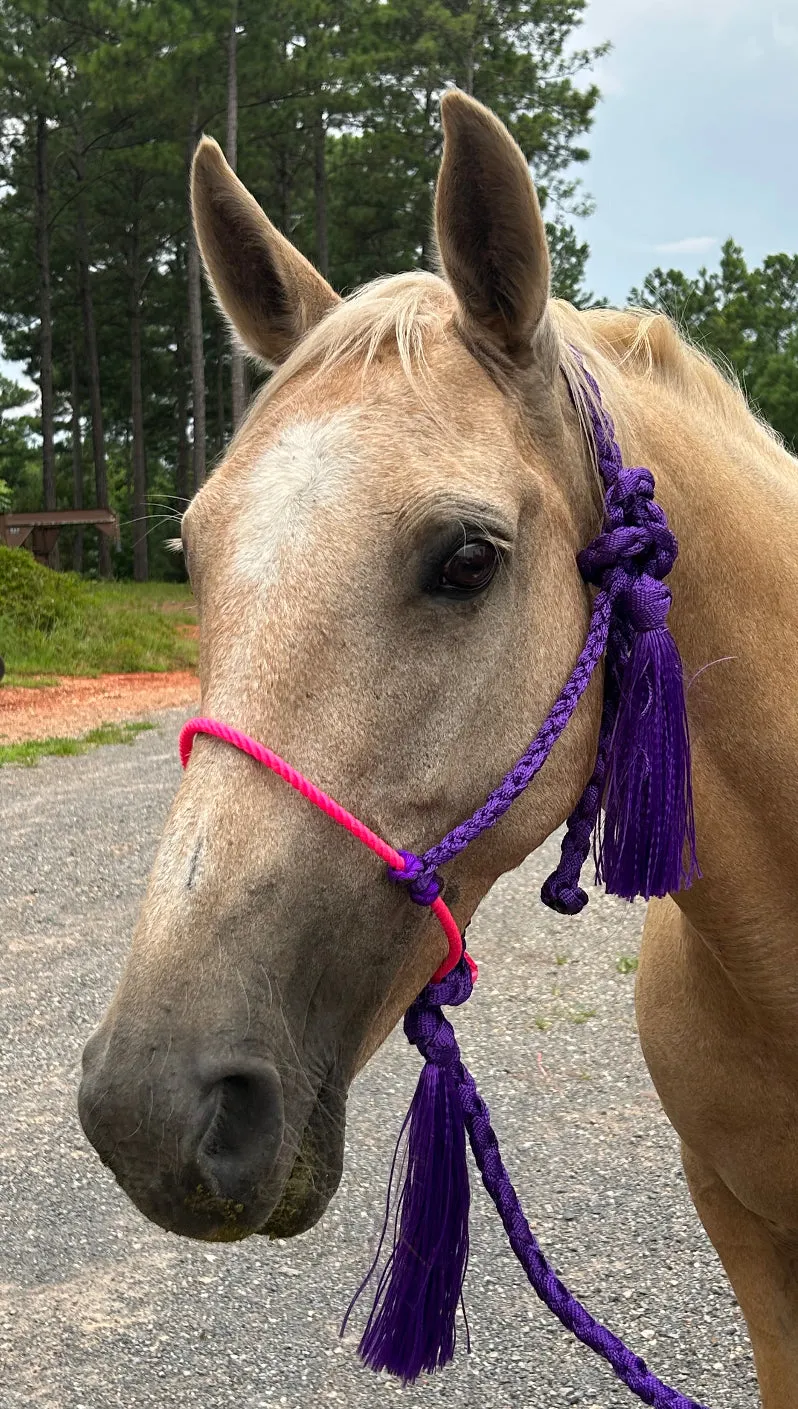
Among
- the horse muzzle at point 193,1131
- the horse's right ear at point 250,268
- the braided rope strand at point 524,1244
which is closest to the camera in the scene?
the horse muzzle at point 193,1131

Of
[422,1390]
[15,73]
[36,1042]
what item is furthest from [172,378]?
[422,1390]

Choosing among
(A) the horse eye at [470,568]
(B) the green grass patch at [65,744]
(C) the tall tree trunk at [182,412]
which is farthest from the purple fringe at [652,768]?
(C) the tall tree trunk at [182,412]

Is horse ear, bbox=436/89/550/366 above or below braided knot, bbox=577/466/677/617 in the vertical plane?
above

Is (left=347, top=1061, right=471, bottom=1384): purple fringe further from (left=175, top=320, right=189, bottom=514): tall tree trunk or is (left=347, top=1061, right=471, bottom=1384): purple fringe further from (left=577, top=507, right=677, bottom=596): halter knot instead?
(left=175, top=320, right=189, bottom=514): tall tree trunk

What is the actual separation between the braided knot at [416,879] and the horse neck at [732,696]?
55 cm

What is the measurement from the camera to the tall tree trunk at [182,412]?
3472 centimetres

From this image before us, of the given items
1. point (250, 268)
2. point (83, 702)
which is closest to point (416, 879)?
point (250, 268)

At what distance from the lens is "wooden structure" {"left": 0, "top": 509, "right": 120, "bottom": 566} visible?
908 inches

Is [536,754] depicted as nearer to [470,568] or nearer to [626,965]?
[470,568]

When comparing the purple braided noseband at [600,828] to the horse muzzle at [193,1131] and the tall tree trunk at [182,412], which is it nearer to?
the horse muzzle at [193,1131]

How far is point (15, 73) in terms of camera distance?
2472cm

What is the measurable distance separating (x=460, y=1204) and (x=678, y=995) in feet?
2.20

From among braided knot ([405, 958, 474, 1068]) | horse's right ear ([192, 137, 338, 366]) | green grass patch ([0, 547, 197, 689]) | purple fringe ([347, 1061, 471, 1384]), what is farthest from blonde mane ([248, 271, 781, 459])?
green grass patch ([0, 547, 197, 689])

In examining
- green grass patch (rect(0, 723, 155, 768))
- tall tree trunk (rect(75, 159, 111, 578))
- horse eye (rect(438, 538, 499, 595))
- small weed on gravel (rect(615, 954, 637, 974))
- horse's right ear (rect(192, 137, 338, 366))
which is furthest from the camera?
tall tree trunk (rect(75, 159, 111, 578))
